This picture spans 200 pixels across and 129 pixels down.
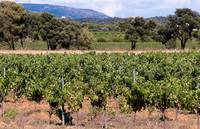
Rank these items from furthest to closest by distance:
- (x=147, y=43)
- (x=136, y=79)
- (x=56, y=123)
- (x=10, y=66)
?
(x=147, y=43)
(x=10, y=66)
(x=136, y=79)
(x=56, y=123)

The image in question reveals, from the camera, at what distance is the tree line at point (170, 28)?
238 feet

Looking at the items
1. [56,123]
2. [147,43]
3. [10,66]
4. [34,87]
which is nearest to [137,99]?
[56,123]

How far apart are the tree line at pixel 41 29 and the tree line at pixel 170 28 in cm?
705

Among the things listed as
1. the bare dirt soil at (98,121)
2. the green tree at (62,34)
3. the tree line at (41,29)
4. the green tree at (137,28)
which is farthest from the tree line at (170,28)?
Result: the bare dirt soil at (98,121)

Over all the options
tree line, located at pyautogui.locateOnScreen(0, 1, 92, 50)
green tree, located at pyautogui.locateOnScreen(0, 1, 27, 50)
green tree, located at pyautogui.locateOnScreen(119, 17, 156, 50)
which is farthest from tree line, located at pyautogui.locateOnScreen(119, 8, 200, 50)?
green tree, located at pyautogui.locateOnScreen(0, 1, 27, 50)

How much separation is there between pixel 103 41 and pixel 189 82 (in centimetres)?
7458

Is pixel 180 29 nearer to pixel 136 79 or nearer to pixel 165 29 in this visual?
pixel 165 29

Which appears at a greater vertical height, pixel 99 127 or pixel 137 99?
pixel 137 99

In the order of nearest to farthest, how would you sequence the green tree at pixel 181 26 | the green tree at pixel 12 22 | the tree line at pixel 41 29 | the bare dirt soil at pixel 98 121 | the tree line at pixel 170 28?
the bare dirt soil at pixel 98 121 → the tree line at pixel 41 29 → the green tree at pixel 12 22 → the green tree at pixel 181 26 → the tree line at pixel 170 28

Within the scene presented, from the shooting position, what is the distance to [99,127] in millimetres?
19078

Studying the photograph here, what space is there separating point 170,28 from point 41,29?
62.1 ft

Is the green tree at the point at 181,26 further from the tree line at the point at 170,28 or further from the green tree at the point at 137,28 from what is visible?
the green tree at the point at 137,28

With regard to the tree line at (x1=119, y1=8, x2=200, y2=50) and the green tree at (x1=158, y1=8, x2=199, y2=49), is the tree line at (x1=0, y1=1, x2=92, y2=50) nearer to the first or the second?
the tree line at (x1=119, y1=8, x2=200, y2=50)

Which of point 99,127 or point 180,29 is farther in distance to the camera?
point 180,29
